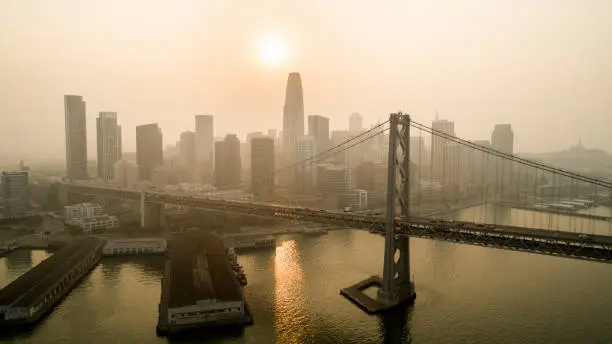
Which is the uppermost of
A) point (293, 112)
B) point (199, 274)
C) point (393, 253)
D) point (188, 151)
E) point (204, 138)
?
point (293, 112)

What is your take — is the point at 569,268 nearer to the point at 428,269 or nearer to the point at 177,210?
the point at 428,269

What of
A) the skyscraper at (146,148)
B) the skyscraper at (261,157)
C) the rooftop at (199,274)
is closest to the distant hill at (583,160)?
the skyscraper at (261,157)

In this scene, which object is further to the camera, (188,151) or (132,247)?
(188,151)

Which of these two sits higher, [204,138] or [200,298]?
[204,138]

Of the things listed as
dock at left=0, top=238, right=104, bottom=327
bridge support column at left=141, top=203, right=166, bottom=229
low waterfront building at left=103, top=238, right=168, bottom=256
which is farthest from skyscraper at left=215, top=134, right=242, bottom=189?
dock at left=0, top=238, right=104, bottom=327

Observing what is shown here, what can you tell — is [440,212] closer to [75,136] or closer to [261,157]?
[261,157]

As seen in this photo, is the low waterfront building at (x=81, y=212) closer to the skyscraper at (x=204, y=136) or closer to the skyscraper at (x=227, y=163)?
the skyscraper at (x=227, y=163)

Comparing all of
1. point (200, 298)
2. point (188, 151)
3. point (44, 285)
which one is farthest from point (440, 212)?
point (188, 151)
